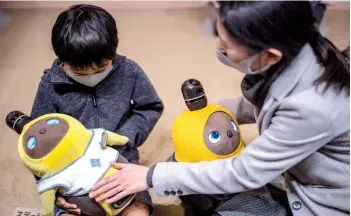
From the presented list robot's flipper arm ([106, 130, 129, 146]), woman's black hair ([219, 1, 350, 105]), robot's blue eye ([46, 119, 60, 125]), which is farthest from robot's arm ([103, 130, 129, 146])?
woman's black hair ([219, 1, 350, 105])

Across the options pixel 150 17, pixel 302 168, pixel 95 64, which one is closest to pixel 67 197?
pixel 95 64

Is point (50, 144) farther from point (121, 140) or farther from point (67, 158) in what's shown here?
point (121, 140)

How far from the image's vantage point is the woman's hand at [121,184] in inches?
37.4

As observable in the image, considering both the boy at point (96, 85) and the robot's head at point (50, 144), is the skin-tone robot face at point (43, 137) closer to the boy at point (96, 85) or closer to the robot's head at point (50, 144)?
the robot's head at point (50, 144)

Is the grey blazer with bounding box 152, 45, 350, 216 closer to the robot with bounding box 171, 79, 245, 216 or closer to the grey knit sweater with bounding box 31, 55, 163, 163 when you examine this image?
Answer: the robot with bounding box 171, 79, 245, 216

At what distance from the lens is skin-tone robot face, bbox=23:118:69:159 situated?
0.93m

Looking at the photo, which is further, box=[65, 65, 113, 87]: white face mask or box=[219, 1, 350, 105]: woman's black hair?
box=[65, 65, 113, 87]: white face mask

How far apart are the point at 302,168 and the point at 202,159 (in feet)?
0.69

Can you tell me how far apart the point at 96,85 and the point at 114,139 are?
0.14 m

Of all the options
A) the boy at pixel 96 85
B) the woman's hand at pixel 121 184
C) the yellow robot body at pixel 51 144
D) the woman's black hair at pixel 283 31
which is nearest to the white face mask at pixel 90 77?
the boy at pixel 96 85

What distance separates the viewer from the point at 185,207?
122 centimetres

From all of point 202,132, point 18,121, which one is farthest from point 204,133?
point 18,121

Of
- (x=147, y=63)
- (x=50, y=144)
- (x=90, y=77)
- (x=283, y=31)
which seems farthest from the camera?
(x=147, y=63)

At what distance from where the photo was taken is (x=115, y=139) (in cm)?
104
